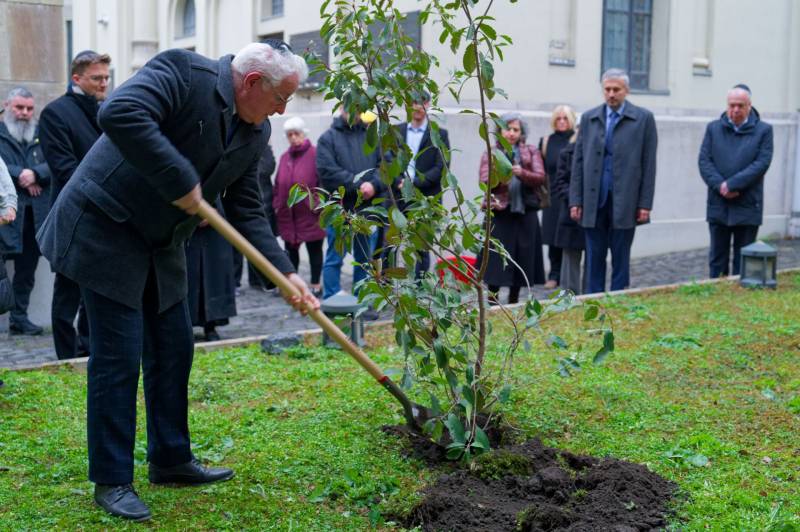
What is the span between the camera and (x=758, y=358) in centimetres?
748

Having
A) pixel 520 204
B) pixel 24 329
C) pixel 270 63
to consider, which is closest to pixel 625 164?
pixel 520 204

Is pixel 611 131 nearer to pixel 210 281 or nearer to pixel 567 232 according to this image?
pixel 567 232

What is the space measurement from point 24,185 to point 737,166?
7164mm

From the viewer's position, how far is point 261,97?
4.40 metres

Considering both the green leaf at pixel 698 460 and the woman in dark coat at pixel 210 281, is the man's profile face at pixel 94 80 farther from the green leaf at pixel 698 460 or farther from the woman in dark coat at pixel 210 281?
the green leaf at pixel 698 460

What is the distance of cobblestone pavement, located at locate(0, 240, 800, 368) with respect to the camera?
882cm

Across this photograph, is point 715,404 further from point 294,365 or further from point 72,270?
point 72,270

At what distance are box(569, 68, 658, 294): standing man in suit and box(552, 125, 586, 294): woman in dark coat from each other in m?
0.64

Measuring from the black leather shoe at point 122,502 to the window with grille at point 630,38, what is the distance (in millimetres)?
12598

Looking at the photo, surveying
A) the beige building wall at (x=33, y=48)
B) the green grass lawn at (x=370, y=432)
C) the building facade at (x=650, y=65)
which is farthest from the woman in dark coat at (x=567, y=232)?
the beige building wall at (x=33, y=48)

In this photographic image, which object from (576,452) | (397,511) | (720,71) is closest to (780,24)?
(720,71)

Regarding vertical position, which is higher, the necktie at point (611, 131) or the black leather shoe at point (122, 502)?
the necktie at point (611, 131)

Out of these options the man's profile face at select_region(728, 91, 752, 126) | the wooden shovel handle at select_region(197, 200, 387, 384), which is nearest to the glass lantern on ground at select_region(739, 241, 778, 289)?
the man's profile face at select_region(728, 91, 752, 126)

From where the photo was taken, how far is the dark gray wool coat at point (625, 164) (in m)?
10.4
